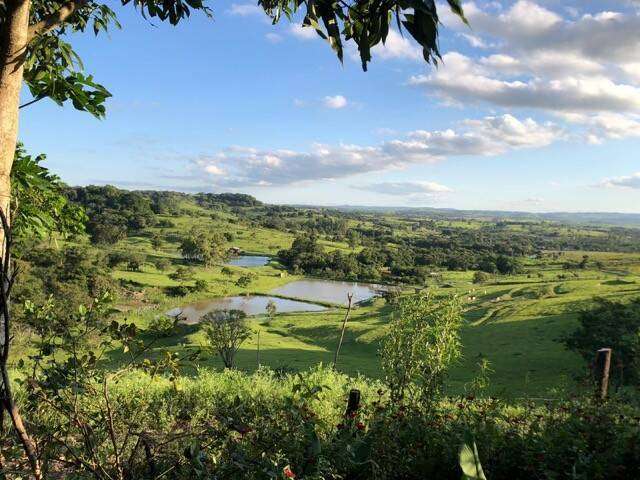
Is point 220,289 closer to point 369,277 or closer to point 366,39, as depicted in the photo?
point 369,277

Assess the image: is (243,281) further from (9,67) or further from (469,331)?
(9,67)

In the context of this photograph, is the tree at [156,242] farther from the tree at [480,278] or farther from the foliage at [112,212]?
the tree at [480,278]

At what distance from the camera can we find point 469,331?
1954 inches

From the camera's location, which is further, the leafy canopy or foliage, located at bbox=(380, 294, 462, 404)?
foliage, located at bbox=(380, 294, 462, 404)

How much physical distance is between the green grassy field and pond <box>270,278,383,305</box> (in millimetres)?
4089

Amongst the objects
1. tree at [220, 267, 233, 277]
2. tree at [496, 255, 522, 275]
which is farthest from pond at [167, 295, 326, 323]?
tree at [496, 255, 522, 275]

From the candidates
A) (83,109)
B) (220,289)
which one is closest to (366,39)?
(83,109)

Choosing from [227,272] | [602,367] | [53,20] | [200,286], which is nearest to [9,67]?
[53,20]

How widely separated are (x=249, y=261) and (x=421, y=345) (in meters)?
121

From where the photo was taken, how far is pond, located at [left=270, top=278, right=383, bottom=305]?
90375mm

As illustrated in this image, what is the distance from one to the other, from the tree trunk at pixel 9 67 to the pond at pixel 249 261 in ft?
377

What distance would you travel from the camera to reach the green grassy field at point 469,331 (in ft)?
104

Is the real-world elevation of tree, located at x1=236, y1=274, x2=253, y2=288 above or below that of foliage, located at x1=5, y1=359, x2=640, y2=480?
below

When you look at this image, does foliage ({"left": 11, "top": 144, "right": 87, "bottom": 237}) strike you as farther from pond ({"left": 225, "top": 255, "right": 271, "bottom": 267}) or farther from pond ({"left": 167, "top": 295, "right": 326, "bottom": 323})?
pond ({"left": 225, "top": 255, "right": 271, "bottom": 267})
